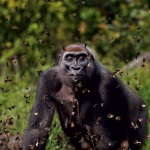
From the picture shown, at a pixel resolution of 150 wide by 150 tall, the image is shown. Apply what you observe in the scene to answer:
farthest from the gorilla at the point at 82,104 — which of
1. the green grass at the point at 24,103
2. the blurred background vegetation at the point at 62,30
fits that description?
the blurred background vegetation at the point at 62,30

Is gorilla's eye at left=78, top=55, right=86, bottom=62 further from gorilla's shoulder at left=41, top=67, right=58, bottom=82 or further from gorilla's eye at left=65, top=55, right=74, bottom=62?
gorilla's shoulder at left=41, top=67, right=58, bottom=82

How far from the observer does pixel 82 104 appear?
658 centimetres

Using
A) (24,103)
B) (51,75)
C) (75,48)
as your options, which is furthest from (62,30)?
(75,48)

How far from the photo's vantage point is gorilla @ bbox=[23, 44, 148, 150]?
6.34m

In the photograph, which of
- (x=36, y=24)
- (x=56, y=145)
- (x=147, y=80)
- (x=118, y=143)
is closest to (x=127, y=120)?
(x=118, y=143)

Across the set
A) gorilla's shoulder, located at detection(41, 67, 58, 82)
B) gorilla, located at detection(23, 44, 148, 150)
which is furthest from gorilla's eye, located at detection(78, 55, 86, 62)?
gorilla's shoulder, located at detection(41, 67, 58, 82)

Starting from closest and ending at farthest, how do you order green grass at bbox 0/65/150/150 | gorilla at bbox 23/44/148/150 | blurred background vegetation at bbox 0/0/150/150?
gorilla at bbox 23/44/148/150 → green grass at bbox 0/65/150/150 → blurred background vegetation at bbox 0/0/150/150

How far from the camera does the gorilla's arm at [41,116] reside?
6383mm

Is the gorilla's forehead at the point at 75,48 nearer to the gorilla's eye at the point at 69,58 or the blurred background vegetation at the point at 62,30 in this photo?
the gorilla's eye at the point at 69,58

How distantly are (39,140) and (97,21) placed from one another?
5.14 meters

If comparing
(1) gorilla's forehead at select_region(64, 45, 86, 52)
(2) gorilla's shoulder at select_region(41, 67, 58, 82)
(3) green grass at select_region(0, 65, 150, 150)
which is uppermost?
(1) gorilla's forehead at select_region(64, 45, 86, 52)

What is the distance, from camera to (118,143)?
675cm

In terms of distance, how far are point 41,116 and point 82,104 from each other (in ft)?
1.31

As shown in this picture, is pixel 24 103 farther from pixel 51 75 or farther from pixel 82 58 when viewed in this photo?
pixel 82 58
